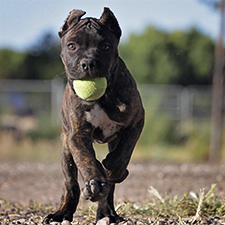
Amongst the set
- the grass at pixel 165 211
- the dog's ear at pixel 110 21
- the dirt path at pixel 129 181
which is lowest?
the dirt path at pixel 129 181

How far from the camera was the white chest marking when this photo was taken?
16.8 ft

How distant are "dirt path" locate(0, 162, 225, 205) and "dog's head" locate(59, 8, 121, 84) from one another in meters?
3.58

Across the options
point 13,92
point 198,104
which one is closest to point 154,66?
point 198,104

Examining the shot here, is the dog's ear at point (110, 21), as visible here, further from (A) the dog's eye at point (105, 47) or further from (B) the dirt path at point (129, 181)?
(B) the dirt path at point (129, 181)

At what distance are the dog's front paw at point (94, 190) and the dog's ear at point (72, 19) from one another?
1.37 metres

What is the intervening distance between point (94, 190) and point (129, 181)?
7.37m

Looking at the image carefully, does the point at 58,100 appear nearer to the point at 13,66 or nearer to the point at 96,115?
the point at 13,66

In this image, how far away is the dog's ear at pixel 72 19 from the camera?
197 inches

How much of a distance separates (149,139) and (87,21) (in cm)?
1457

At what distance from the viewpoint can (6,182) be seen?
12141mm

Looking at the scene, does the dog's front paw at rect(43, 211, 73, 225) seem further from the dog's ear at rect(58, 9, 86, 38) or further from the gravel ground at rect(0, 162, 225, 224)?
the dog's ear at rect(58, 9, 86, 38)

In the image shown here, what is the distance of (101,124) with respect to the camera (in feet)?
17.1

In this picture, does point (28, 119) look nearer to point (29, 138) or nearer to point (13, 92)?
point (13, 92)

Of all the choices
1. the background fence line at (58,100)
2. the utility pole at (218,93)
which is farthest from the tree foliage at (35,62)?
the utility pole at (218,93)
